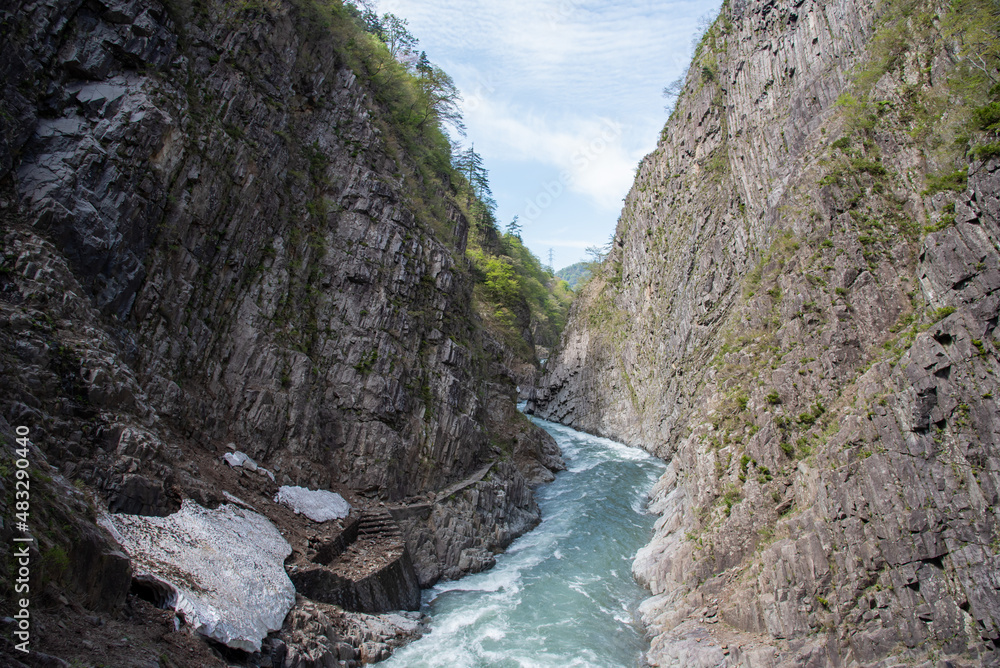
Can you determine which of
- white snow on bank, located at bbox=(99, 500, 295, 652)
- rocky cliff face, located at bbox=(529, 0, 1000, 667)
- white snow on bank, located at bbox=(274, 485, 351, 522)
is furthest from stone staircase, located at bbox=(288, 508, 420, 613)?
rocky cliff face, located at bbox=(529, 0, 1000, 667)

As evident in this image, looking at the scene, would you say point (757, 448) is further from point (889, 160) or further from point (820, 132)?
point (820, 132)

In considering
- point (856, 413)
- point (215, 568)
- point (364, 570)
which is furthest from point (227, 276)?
point (856, 413)

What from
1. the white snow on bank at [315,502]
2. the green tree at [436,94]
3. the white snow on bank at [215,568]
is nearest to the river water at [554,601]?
the white snow on bank at [215,568]

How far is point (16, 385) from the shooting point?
8883mm

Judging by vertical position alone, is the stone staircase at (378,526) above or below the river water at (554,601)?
above

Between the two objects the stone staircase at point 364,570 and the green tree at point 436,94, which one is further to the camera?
the green tree at point 436,94

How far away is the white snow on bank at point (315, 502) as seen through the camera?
1438 centimetres

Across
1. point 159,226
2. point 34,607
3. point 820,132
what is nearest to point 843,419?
point 820,132

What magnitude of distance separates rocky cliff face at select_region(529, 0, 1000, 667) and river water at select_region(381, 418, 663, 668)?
106cm

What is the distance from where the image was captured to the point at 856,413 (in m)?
11.8

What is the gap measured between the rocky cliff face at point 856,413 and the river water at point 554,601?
3.47ft

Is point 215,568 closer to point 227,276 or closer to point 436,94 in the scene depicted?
point 227,276

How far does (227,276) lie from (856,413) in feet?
58.5

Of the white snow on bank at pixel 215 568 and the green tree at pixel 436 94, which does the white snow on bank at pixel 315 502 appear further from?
the green tree at pixel 436 94
